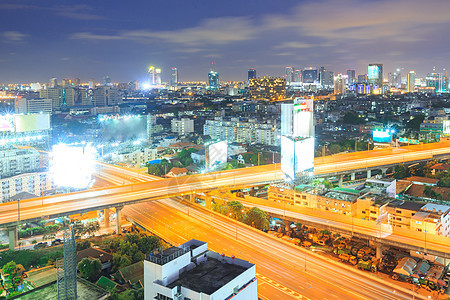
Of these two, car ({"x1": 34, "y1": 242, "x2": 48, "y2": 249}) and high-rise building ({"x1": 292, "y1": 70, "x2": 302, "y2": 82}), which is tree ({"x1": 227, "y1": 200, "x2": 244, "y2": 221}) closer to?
car ({"x1": 34, "y1": 242, "x2": 48, "y2": 249})

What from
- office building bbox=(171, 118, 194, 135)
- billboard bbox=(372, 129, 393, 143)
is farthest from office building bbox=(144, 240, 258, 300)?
office building bbox=(171, 118, 194, 135)

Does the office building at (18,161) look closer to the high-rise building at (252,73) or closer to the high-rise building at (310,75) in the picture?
the high-rise building at (252,73)

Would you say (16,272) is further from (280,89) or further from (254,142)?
(280,89)

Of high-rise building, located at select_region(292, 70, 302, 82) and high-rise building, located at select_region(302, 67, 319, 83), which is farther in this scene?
high-rise building, located at select_region(292, 70, 302, 82)

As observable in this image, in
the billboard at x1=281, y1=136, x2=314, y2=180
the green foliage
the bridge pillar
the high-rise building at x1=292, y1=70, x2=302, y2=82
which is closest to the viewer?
the green foliage

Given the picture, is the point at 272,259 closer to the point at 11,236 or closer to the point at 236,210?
the point at 236,210

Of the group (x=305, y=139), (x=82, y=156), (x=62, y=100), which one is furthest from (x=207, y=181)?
(x=62, y=100)

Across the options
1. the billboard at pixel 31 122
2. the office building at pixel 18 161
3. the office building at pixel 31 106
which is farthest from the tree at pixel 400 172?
the office building at pixel 31 106

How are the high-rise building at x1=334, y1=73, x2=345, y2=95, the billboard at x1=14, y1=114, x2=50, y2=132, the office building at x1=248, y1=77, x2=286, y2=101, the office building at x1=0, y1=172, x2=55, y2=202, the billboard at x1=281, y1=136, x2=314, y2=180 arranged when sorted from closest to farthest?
the billboard at x1=281, y1=136, x2=314, y2=180 < the office building at x1=0, y1=172, x2=55, y2=202 < the billboard at x1=14, y1=114, x2=50, y2=132 < the office building at x1=248, y1=77, x2=286, y2=101 < the high-rise building at x1=334, y1=73, x2=345, y2=95

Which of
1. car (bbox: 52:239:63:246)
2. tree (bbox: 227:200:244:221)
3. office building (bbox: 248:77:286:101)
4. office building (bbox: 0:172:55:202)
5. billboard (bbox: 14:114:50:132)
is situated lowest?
car (bbox: 52:239:63:246)
